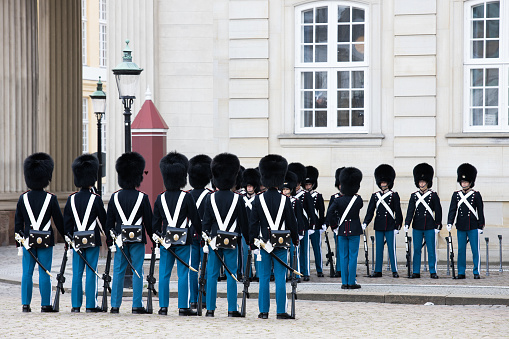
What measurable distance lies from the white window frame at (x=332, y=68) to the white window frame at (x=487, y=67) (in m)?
1.47

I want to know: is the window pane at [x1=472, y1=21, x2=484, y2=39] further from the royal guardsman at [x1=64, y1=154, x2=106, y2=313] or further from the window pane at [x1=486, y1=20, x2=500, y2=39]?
the royal guardsman at [x1=64, y1=154, x2=106, y2=313]

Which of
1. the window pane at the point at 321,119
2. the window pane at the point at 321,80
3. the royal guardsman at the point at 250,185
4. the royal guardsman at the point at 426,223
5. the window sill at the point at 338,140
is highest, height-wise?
the window pane at the point at 321,80

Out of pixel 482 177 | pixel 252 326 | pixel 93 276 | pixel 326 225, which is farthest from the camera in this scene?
pixel 482 177

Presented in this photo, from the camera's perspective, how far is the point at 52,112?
21.8 metres

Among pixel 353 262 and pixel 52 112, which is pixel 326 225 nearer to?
pixel 353 262

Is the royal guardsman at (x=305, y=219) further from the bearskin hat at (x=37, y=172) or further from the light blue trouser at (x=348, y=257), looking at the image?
the bearskin hat at (x=37, y=172)

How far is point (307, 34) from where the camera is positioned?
54.3 feet

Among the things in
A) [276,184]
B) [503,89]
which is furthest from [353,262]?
[503,89]

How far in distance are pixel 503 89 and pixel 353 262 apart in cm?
487

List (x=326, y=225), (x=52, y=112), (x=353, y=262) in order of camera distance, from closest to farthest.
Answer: (x=353, y=262) → (x=326, y=225) → (x=52, y=112)

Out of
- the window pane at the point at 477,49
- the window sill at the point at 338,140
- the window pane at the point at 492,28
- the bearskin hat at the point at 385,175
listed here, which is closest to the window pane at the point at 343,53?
the window sill at the point at 338,140

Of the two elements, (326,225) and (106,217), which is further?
(326,225)

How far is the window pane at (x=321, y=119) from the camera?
16500 millimetres

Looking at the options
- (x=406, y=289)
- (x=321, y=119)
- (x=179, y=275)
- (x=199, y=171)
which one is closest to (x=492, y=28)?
(x=321, y=119)
